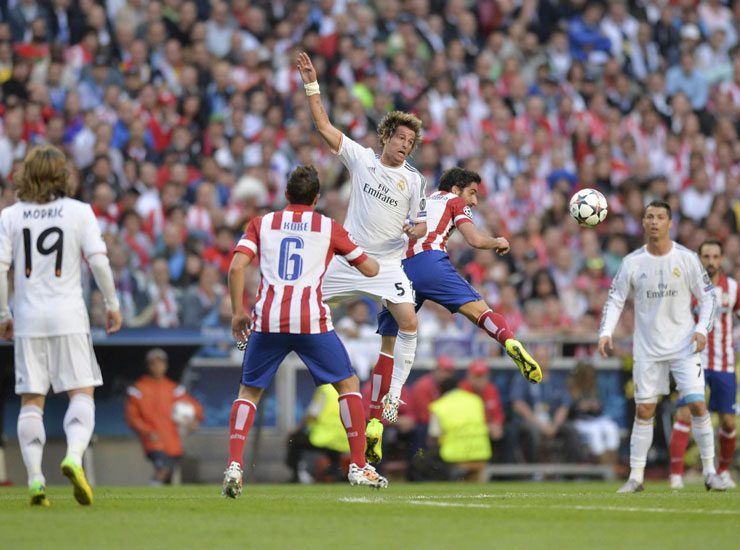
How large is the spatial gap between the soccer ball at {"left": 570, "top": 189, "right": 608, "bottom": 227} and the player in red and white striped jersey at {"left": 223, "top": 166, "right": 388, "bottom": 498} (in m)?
3.30

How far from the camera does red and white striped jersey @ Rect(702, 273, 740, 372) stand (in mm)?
15016

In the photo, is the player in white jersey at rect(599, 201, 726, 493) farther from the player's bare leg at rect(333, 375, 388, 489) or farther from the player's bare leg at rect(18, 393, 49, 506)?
the player's bare leg at rect(18, 393, 49, 506)

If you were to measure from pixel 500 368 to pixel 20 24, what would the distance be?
27.9ft

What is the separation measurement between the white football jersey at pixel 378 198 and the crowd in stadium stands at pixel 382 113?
5.84 metres

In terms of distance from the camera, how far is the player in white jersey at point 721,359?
14820 mm

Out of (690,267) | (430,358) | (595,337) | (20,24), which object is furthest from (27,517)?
(20,24)

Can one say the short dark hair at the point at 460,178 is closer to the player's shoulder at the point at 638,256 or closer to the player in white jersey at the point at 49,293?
the player's shoulder at the point at 638,256

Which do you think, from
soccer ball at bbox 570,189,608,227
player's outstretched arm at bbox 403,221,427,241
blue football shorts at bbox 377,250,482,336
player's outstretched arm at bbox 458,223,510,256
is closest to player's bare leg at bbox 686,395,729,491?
soccer ball at bbox 570,189,608,227

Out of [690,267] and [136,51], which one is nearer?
[690,267]

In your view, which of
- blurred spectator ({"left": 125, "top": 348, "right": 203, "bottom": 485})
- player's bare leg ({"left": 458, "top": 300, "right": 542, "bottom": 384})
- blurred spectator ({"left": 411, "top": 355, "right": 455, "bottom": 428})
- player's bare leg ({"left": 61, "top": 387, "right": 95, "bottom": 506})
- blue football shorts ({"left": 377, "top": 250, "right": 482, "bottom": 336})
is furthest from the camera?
blurred spectator ({"left": 411, "top": 355, "right": 455, "bottom": 428})

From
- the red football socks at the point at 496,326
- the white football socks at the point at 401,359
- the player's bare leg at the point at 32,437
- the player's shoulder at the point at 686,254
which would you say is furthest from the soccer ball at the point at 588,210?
the player's bare leg at the point at 32,437

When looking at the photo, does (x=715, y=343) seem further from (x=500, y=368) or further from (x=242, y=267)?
(x=242, y=267)

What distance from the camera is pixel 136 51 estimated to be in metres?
21.1

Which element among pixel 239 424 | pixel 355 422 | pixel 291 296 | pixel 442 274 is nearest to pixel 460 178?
pixel 442 274
